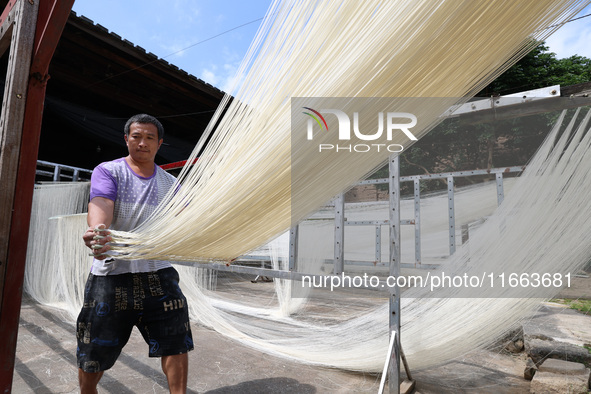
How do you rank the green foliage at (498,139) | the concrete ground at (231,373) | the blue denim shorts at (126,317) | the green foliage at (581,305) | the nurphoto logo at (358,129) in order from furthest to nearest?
the green foliage at (498,139)
the green foliage at (581,305)
the concrete ground at (231,373)
the blue denim shorts at (126,317)
the nurphoto logo at (358,129)

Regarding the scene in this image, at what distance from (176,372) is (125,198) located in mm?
630

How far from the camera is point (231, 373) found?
1.90 meters

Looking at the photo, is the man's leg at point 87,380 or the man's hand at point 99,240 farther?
the man's leg at point 87,380

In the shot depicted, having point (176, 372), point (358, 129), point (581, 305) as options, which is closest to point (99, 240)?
point (176, 372)

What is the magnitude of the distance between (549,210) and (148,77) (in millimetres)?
5082

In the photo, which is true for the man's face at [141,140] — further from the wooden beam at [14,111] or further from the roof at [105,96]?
the roof at [105,96]

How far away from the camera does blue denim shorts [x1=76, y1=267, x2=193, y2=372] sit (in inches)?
44.6

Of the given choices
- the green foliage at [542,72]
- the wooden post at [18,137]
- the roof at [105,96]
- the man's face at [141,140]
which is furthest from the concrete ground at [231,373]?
the green foliage at [542,72]

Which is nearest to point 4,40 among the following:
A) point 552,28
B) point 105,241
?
point 105,241

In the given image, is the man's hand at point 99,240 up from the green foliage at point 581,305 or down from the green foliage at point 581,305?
up

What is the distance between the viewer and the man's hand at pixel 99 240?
3.23 feet

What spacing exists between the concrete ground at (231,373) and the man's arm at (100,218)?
3.39 ft

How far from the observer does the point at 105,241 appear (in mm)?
990

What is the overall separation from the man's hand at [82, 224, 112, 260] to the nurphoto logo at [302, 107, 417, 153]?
2.14ft
